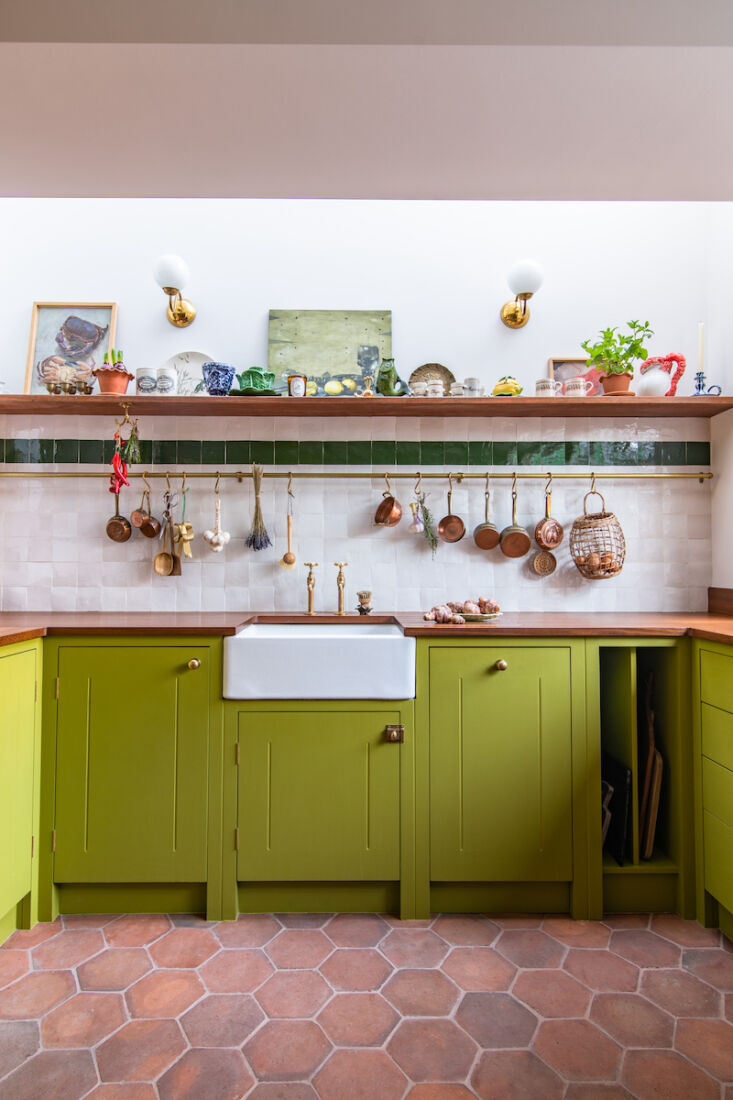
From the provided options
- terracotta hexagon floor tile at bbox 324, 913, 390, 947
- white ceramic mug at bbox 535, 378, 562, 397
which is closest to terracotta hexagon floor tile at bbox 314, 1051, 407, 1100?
terracotta hexagon floor tile at bbox 324, 913, 390, 947

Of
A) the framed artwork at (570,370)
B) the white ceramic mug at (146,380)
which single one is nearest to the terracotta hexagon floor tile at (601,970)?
the framed artwork at (570,370)

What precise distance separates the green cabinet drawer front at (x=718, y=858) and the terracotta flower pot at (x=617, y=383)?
5.18 feet

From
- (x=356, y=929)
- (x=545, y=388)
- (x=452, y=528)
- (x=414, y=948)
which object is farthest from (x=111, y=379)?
(x=414, y=948)

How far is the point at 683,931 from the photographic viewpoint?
2.02 metres

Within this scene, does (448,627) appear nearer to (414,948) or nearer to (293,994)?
(414,948)

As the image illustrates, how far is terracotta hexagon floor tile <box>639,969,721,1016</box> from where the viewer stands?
5.41 ft

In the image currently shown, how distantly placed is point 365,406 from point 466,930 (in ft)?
6.18

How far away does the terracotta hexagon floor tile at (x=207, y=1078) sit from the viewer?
1.37m

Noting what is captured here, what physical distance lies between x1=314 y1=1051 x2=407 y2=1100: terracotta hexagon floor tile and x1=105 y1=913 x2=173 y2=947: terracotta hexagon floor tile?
79cm

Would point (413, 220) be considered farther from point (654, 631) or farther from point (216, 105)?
point (654, 631)

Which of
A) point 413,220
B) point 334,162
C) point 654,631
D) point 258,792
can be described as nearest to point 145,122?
point 334,162

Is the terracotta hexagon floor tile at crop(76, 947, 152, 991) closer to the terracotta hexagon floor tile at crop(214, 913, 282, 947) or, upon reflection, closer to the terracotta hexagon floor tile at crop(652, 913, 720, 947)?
the terracotta hexagon floor tile at crop(214, 913, 282, 947)

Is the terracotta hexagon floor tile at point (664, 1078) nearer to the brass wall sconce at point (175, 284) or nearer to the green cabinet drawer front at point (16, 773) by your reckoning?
the green cabinet drawer front at point (16, 773)

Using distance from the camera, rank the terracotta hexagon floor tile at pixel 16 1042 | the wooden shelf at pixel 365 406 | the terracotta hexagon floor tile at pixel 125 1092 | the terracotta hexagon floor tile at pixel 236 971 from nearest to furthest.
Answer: the terracotta hexagon floor tile at pixel 125 1092 < the terracotta hexagon floor tile at pixel 16 1042 < the terracotta hexagon floor tile at pixel 236 971 < the wooden shelf at pixel 365 406
